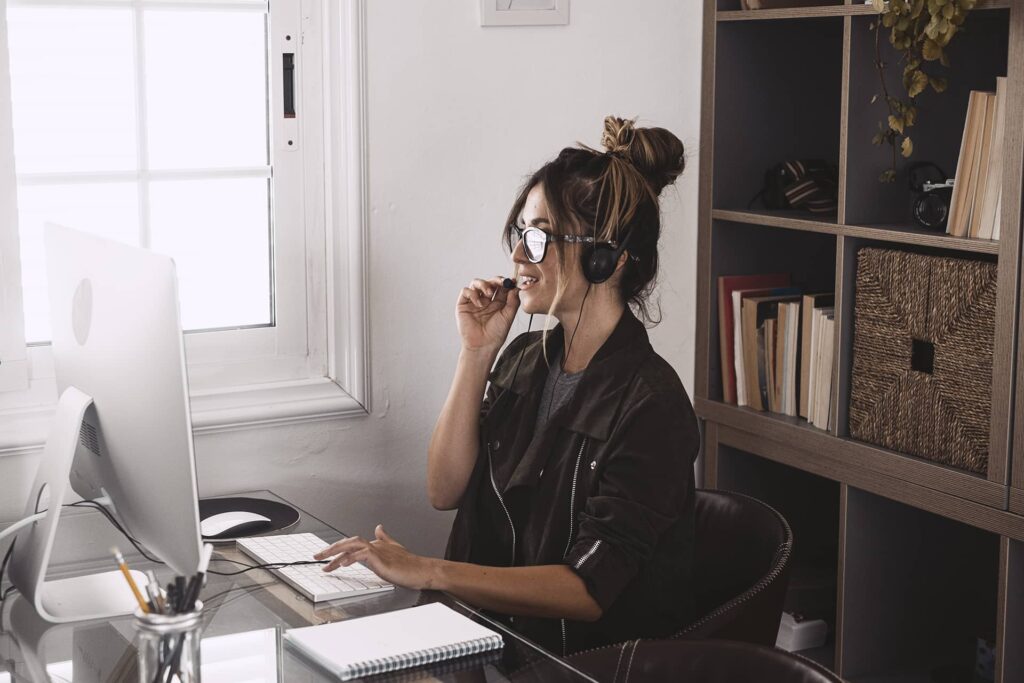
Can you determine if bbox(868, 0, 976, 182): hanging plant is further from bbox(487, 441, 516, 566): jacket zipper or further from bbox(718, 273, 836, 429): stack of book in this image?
Result: bbox(487, 441, 516, 566): jacket zipper

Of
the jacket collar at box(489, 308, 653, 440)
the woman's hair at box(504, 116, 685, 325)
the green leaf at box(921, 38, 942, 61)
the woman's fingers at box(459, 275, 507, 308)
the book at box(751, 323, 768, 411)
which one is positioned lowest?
the book at box(751, 323, 768, 411)

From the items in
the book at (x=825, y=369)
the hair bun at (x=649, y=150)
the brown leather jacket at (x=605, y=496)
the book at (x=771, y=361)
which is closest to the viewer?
the brown leather jacket at (x=605, y=496)

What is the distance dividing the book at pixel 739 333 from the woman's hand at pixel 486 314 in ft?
2.38

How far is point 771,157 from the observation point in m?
2.86

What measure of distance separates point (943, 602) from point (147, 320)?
2011 mm

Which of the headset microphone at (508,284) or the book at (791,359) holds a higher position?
the headset microphone at (508,284)

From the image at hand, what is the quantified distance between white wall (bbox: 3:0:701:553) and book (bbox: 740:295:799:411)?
1.74ft

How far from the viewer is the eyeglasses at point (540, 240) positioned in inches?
79.5

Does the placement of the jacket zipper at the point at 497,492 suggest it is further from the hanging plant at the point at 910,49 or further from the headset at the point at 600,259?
the hanging plant at the point at 910,49

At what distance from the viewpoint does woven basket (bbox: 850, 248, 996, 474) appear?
7.42 feet

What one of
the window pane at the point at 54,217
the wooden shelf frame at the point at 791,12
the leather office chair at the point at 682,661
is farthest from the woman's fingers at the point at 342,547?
the wooden shelf frame at the point at 791,12

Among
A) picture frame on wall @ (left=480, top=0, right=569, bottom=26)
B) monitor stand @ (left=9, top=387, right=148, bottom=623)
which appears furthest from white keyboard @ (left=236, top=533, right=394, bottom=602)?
picture frame on wall @ (left=480, top=0, right=569, bottom=26)

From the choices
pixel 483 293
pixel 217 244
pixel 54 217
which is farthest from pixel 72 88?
pixel 483 293

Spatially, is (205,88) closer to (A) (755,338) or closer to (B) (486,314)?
(B) (486,314)
